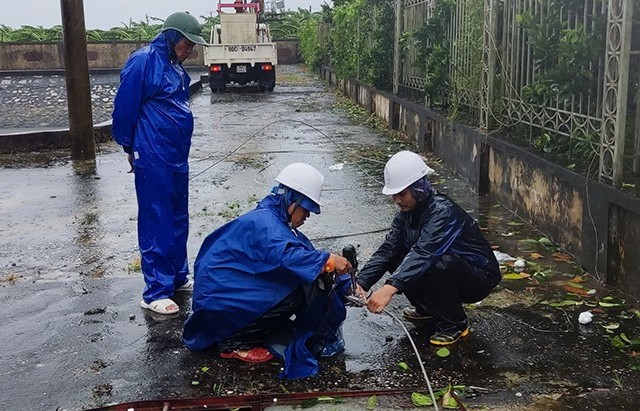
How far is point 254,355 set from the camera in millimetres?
3859

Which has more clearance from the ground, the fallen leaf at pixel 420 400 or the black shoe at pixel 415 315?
Result: the black shoe at pixel 415 315

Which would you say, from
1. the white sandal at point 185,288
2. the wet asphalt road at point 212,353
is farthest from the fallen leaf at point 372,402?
the white sandal at point 185,288

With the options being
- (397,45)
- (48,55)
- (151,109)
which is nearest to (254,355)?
(151,109)

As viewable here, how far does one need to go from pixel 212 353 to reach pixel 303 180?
43.0 inches

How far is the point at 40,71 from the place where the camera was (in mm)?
31250

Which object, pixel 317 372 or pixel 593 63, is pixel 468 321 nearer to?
pixel 317 372

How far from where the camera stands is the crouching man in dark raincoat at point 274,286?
11.9ft

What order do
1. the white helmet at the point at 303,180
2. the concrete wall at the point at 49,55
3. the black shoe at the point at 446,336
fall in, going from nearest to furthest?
1. the white helmet at the point at 303,180
2. the black shoe at the point at 446,336
3. the concrete wall at the point at 49,55

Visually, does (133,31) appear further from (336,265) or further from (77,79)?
(336,265)

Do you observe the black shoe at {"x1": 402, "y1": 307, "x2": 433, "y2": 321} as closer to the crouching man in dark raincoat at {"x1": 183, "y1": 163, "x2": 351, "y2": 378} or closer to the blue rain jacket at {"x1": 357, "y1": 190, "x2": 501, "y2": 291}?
the blue rain jacket at {"x1": 357, "y1": 190, "x2": 501, "y2": 291}

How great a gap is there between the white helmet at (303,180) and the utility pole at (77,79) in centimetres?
751

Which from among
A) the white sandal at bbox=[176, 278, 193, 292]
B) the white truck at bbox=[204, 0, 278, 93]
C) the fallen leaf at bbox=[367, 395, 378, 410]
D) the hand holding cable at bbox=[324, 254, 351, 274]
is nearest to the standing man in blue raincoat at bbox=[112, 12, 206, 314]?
the white sandal at bbox=[176, 278, 193, 292]

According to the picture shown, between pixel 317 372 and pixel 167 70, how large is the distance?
85.0 inches

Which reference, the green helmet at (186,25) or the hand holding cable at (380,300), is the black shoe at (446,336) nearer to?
the hand holding cable at (380,300)
